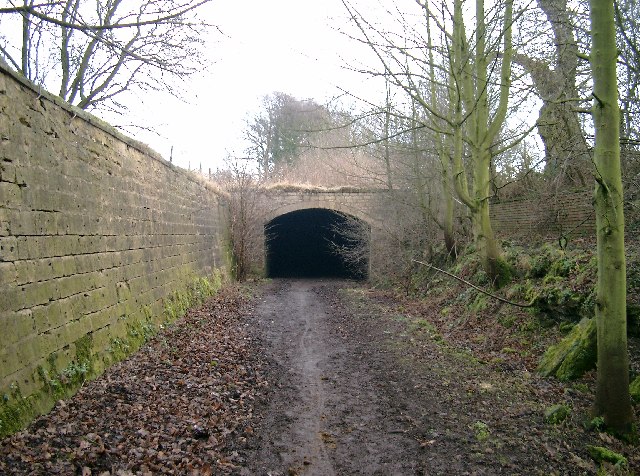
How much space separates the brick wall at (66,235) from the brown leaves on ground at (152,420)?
1.44 ft

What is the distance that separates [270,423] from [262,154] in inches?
1216

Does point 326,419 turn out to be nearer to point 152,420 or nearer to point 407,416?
point 407,416

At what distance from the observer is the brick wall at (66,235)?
421 centimetres

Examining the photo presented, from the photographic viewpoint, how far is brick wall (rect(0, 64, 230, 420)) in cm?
421

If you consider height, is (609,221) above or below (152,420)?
above

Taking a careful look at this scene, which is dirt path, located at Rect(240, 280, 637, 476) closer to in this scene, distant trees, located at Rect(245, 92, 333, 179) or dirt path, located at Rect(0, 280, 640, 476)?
dirt path, located at Rect(0, 280, 640, 476)

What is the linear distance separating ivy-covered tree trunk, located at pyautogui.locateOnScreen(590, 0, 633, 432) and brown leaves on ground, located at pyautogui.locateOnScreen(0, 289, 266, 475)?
136 inches

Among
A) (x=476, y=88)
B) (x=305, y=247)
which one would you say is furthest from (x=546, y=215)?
(x=305, y=247)

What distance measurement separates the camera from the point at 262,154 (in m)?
34.8

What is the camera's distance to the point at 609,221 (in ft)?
15.3

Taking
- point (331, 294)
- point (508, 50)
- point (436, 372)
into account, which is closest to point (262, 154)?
point (331, 294)

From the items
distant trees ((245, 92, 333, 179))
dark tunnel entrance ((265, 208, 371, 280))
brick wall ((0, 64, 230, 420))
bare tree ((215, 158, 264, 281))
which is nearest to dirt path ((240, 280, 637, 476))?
brick wall ((0, 64, 230, 420))

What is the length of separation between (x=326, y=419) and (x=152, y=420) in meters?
1.71

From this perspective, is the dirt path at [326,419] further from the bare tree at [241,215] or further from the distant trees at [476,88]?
the bare tree at [241,215]
